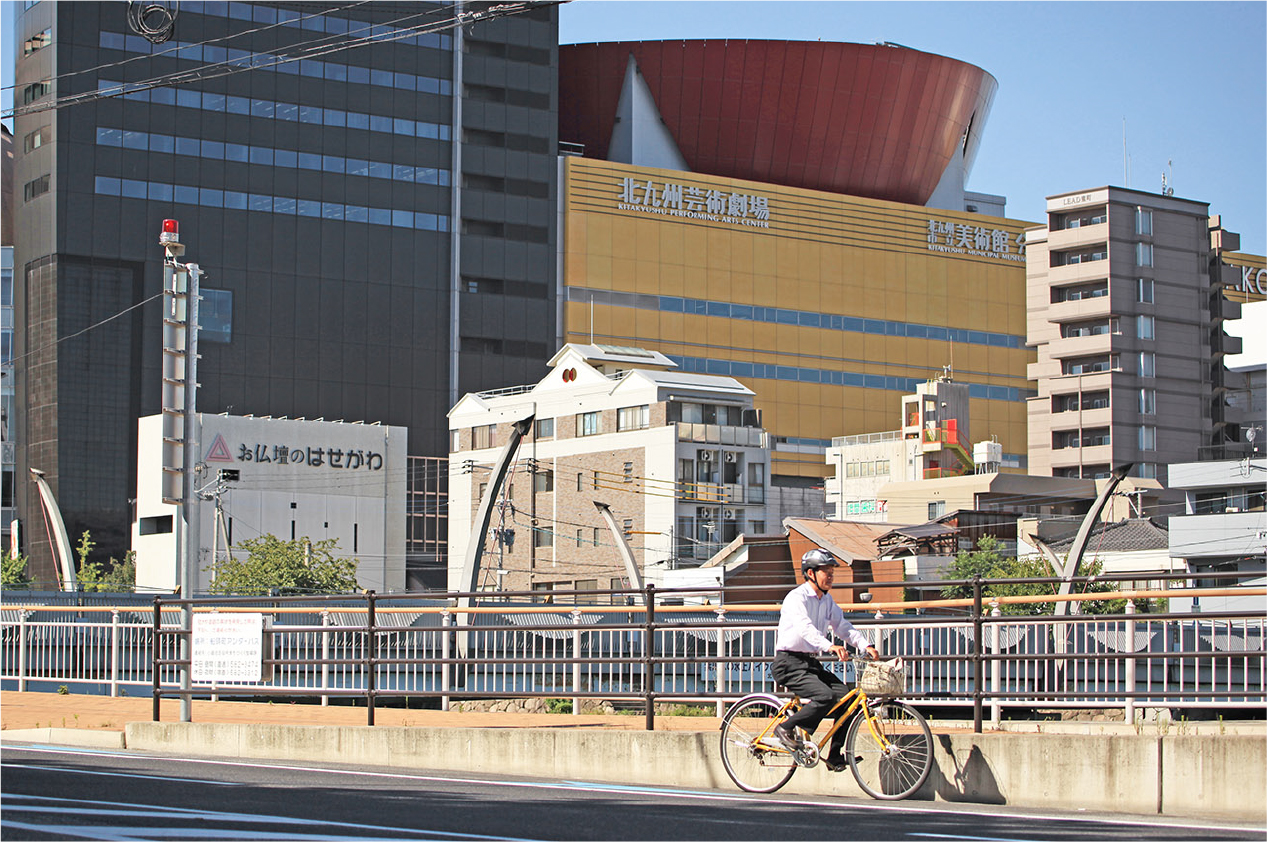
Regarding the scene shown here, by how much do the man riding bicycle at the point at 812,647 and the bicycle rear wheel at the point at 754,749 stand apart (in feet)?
0.65

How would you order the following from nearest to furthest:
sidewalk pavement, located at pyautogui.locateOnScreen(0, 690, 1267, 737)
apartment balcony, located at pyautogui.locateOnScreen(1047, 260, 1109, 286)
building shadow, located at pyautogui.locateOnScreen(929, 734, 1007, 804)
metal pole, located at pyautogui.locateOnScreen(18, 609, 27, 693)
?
1. building shadow, located at pyautogui.locateOnScreen(929, 734, 1007, 804)
2. sidewalk pavement, located at pyautogui.locateOnScreen(0, 690, 1267, 737)
3. metal pole, located at pyautogui.locateOnScreen(18, 609, 27, 693)
4. apartment balcony, located at pyautogui.locateOnScreen(1047, 260, 1109, 286)

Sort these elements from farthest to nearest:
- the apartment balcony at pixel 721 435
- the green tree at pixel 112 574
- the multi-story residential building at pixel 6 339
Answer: the multi-story residential building at pixel 6 339
the apartment balcony at pixel 721 435
the green tree at pixel 112 574

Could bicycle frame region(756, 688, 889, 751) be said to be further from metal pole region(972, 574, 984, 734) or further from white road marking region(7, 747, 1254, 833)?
metal pole region(972, 574, 984, 734)

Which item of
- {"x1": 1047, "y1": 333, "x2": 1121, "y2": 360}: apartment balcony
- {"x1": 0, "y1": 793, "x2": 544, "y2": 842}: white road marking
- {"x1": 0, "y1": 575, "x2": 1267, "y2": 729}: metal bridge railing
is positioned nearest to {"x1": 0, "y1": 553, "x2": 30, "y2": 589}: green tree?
{"x1": 0, "y1": 575, "x2": 1267, "y2": 729}: metal bridge railing

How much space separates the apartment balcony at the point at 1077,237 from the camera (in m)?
104

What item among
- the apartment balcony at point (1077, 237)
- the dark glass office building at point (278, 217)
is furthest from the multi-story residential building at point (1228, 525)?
the dark glass office building at point (278, 217)

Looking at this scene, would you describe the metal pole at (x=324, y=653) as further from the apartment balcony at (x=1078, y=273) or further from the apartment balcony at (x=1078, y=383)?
the apartment balcony at (x=1078, y=383)

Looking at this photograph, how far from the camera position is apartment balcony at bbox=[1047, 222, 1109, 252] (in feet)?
340

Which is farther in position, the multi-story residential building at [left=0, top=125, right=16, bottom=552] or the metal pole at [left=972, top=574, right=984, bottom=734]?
the multi-story residential building at [left=0, top=125, right=16, bottom=552]

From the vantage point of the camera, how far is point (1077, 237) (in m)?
105

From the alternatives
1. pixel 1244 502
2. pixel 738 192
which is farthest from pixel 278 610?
pixel 738 192

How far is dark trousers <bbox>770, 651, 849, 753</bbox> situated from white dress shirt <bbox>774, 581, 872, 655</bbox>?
0.11 metres

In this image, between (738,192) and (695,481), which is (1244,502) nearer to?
(695,481)

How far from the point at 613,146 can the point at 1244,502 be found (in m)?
62.5
